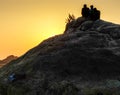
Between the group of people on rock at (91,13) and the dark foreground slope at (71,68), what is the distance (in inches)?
443

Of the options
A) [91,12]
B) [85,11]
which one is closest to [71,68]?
[91,12]

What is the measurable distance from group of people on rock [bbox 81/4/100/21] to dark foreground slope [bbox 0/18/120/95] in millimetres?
11264

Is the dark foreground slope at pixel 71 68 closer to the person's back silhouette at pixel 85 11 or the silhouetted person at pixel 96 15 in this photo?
the silhouetted person at pixel 96 15

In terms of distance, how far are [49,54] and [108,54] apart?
6992 mm

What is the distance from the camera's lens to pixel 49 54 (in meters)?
34.8

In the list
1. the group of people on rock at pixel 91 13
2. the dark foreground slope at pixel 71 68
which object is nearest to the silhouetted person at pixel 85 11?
the group of people on rock at pixel 91 13

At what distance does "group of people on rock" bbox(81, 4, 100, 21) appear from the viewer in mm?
50625

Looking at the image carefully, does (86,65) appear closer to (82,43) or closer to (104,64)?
(104,64)

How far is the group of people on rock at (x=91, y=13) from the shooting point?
5062 centimetres

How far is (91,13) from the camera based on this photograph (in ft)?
169

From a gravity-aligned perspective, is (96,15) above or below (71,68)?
above

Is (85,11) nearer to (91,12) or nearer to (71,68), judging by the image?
(91,12)

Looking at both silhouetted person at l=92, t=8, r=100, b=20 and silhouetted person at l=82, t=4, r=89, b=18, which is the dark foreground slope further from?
silhouetted person at l=82, t=4, r=89, b=18

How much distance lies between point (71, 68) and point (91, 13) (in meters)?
23.0
